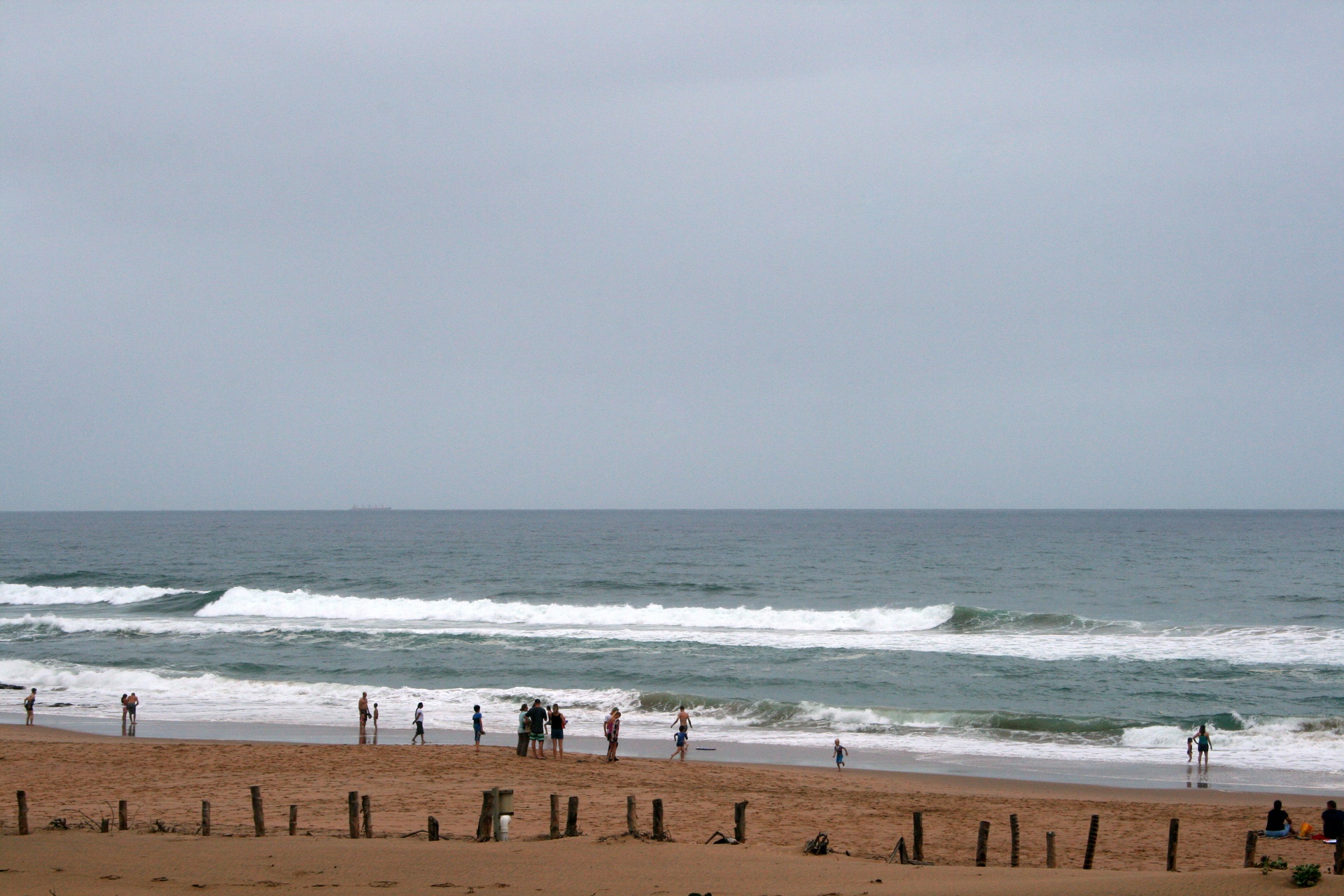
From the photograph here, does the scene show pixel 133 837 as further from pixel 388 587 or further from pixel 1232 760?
pixel 388 587

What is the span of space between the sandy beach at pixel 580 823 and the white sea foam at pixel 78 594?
1298 inches

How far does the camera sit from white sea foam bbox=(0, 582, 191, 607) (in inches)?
2156

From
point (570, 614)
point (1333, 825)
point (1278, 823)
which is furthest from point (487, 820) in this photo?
point (570, 614)

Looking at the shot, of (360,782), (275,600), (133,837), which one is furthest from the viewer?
(275,600)

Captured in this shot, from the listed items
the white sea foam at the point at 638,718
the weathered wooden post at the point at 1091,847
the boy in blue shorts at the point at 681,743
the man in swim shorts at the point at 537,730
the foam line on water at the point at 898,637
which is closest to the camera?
the weathered wooden post at the point at 1091,847

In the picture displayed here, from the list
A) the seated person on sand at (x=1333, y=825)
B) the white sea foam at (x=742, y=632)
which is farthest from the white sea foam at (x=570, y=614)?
the seated person on sand at (x=1333, y=825)

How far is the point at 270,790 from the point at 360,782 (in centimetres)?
159

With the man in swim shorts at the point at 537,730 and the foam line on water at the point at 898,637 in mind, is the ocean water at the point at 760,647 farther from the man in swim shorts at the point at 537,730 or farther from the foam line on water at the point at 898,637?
the man in swim shorts at the point at 537,730

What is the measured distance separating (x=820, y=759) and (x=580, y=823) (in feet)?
27.4

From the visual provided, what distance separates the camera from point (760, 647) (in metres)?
37.6

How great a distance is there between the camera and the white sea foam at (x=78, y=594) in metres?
54.8

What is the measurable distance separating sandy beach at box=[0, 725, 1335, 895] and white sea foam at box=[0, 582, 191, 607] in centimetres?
3296

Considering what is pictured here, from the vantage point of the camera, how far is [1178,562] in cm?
7256

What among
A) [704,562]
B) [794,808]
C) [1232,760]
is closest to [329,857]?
[794,808]
